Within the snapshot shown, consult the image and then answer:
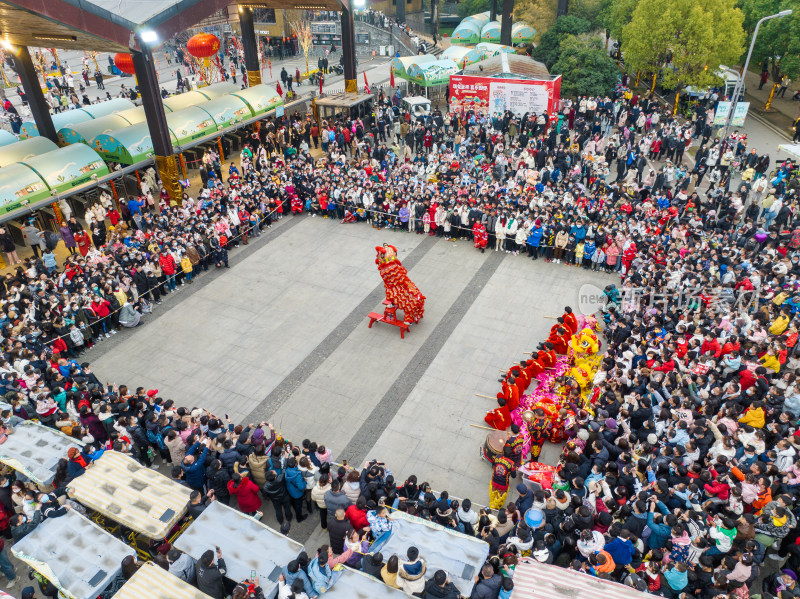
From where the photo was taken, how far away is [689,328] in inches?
478

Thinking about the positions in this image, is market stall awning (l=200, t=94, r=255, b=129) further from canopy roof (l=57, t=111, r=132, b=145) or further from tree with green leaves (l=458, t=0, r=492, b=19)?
tree with green leaves (l=458, t=0, r=492, b=19)

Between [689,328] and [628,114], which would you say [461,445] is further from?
[628,114]

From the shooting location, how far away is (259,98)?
2892cm

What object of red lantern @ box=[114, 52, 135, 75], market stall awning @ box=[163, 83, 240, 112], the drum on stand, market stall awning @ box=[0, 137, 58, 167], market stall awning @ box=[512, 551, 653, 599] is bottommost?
the drum on stand

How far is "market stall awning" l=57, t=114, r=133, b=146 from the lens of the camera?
77.3 feet

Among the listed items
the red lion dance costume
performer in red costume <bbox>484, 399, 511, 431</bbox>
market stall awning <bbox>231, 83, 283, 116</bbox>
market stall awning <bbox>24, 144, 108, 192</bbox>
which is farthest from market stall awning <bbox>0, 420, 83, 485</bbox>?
market stall awning <bbox>231, 83, 283, 116</bbox>

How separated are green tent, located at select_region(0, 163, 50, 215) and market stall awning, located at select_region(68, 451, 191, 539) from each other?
530 inches

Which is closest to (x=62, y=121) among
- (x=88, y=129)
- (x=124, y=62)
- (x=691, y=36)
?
(x=88, y=129)

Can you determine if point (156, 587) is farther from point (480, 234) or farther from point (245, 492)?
point (480, 234)

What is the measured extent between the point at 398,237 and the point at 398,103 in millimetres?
14869

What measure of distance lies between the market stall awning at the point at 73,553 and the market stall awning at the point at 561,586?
5459 millimetres

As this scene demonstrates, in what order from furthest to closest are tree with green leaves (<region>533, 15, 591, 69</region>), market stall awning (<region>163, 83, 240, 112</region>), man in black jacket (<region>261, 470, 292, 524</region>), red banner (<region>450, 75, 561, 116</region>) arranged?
tree with green leaves (<region>533, 15, 591, 69</region>), market stall awning (<region>163, 83, 240, 112</region>), red banner (<region>450, 75, 561, 116</region>), man in black jacket (<region>261, 470, 292, 524</region>)

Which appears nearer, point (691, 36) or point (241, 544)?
point (241, 544)

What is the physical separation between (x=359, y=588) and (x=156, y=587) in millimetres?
2709
